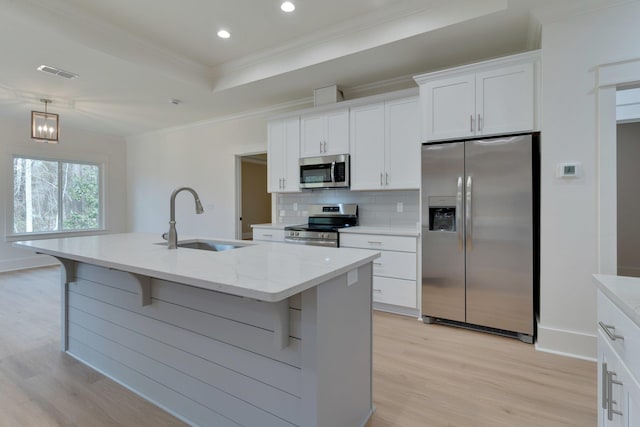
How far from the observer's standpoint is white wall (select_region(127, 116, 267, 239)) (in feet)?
17.2

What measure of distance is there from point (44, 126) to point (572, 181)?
557cm

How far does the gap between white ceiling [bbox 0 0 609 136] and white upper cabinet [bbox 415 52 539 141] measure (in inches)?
12.9

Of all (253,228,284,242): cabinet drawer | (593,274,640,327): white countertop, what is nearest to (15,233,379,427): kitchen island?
(593,274,640,327): white countertop

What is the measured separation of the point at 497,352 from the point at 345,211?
2.27m

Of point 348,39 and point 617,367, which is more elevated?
point 348,39

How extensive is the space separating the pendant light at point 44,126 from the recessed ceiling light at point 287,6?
3.27m

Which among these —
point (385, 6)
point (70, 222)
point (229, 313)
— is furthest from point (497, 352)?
point (70, 222)

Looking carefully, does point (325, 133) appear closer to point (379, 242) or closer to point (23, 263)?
point (379, 242)

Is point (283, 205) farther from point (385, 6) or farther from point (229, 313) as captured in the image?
point (229, 313)

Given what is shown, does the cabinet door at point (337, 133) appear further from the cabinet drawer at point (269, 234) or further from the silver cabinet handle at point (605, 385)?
the silver cabinet handle at point (605, 385)

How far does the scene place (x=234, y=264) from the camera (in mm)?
1455

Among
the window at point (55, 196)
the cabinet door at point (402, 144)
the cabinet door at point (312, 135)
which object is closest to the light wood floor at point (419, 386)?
the cabinet door at point (402, 144)

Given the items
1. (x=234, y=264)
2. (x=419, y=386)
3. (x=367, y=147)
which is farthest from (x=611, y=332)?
(x=367, y=147)

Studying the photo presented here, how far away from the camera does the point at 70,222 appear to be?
6.27 m
